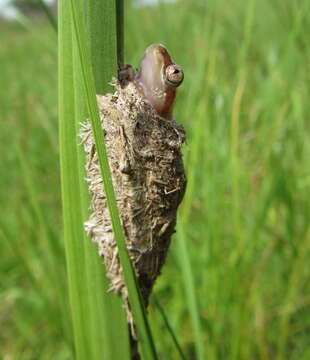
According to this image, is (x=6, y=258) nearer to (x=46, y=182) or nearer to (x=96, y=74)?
(x=46, y=182)

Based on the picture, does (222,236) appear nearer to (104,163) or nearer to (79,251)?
(79,251)

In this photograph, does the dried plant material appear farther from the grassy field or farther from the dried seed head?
the grassy field

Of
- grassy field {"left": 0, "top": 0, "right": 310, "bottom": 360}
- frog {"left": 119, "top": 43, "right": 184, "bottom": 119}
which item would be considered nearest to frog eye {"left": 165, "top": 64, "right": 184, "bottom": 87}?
frog {"left": 119, "top": 43, "right": 184, "bottom": 119}

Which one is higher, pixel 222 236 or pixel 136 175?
pixel 136 175

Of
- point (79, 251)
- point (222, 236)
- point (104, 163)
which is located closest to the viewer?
point (104, 163)

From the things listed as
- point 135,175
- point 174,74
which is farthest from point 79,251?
point 174,74

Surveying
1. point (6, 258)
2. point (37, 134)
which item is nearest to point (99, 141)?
point (6, 258)
